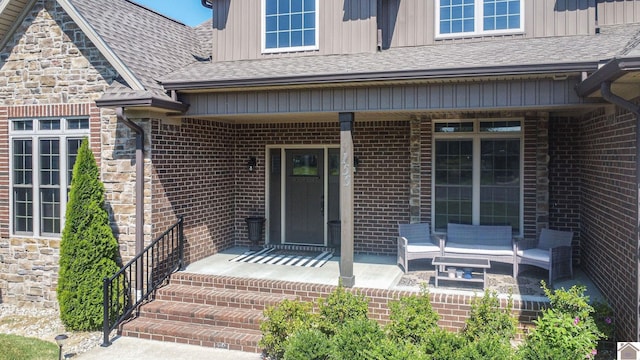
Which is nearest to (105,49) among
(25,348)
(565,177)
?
(25,348)

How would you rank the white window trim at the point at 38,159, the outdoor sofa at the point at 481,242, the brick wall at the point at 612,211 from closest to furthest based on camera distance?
the brick wall at the point at 612,211 → the outdoor sofa at the point at 481,242 → the white window trim at the point at 38,159

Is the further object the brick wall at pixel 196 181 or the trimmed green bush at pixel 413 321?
the brick wall at pixel 196 181

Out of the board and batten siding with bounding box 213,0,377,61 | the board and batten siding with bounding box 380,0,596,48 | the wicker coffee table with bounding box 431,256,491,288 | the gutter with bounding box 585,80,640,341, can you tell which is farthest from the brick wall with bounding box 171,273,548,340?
the board and batten siding with bounding box 380,0,596,48

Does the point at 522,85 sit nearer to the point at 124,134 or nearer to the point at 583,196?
the point at 583,196

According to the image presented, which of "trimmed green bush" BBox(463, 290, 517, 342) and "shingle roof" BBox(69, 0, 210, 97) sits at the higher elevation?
"shingle roof" BBox(69, 0, 210, 97)

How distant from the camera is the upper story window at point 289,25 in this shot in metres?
8.75

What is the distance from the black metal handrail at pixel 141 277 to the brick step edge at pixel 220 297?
0.86ft

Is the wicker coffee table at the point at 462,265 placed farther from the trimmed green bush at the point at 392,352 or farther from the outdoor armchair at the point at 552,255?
the trimmed green bush at the point at 392,352

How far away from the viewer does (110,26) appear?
807 cm

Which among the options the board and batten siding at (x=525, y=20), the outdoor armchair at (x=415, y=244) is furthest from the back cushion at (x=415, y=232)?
the board and batten siding at (x=525, y=20)

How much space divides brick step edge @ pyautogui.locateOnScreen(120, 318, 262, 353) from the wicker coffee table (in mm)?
2871

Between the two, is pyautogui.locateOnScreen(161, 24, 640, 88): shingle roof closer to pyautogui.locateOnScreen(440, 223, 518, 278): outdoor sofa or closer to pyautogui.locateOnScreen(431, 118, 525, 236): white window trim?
pyautogui.locateOnScreen(431, 118, 525, 236): white window trim

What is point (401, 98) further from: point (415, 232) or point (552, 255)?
point (552, 255)

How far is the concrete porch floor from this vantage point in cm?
694
